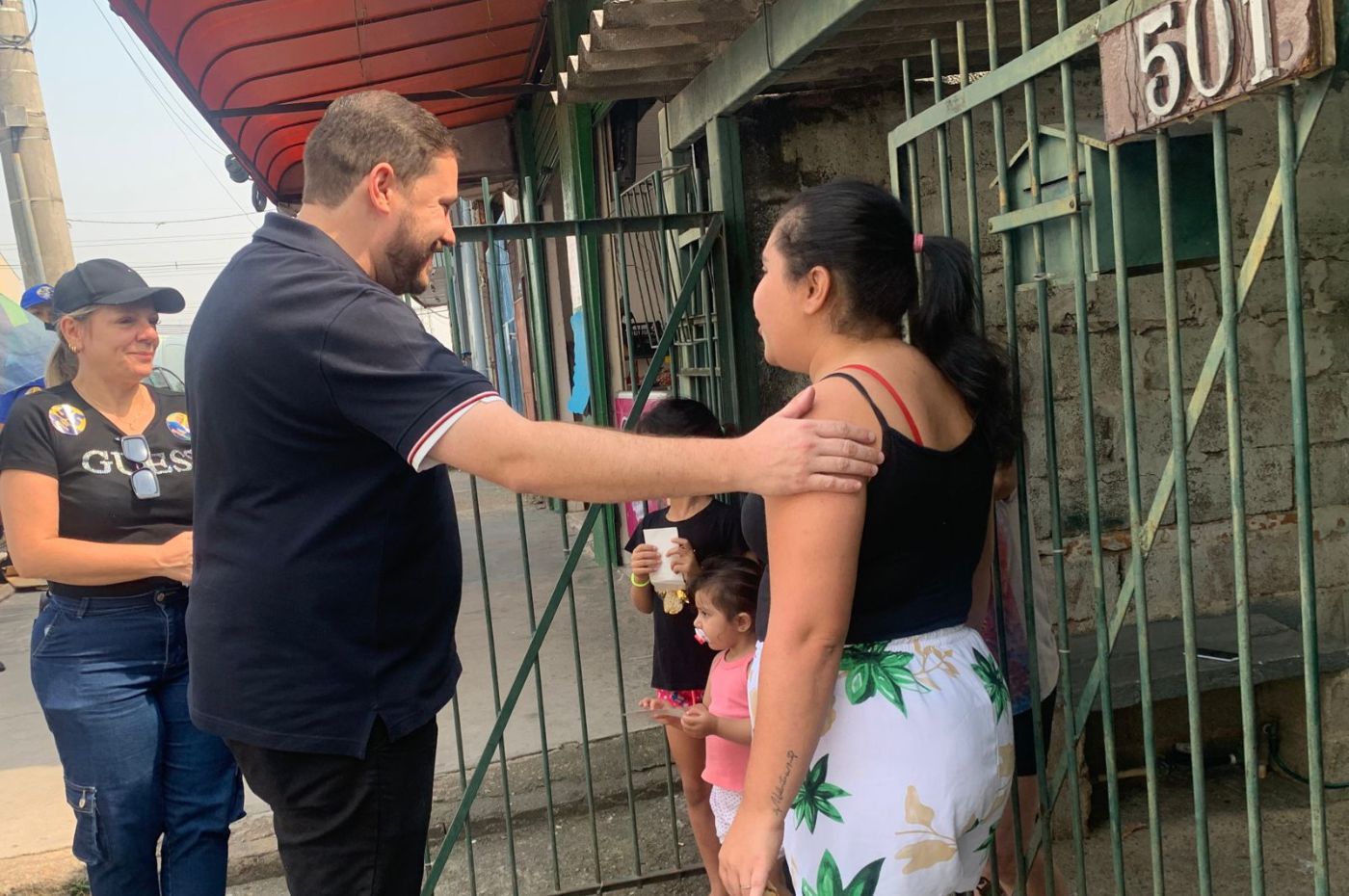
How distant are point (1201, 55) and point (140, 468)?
2.51 m

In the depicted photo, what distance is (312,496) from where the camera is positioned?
1.88m

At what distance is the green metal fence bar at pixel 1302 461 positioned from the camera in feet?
4.64

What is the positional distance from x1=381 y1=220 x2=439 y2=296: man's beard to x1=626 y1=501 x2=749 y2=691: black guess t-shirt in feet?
3.97

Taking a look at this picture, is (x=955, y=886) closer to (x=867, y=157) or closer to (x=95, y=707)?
(x=95, y=707)

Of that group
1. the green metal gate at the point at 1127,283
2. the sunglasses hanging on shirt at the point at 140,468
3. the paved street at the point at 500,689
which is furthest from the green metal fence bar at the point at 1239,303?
the sunglasses hanging on shirt at the point at 140,468

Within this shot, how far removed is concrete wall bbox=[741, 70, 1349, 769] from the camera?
3742 mm

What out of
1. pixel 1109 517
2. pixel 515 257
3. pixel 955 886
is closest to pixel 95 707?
pixel 955 886

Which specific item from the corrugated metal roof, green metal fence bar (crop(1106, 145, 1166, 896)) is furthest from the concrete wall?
green metal fence bar (crop(1106, 145, 1166, 896))

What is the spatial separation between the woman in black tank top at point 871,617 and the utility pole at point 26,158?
9.34 m

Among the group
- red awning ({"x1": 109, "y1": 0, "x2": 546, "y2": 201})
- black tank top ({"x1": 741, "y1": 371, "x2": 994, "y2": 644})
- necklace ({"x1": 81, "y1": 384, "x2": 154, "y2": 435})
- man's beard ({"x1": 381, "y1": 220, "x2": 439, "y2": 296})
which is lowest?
black tank top ({"x1": 741, "y1": 371, "x2": 994, "y2": 644})

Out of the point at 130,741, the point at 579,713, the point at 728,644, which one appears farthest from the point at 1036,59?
the point at 579,713

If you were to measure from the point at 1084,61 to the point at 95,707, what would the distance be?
11.8 feet

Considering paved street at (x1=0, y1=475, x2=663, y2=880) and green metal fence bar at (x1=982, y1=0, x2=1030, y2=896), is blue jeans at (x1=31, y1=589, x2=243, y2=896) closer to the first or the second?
paved street at (x1=0, y1=475, x2=663, y2=880)

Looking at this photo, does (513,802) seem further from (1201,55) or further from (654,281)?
(654,281)
